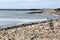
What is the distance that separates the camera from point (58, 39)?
15.6 meters

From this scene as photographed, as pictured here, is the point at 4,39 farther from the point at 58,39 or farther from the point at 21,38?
the point at 58,39

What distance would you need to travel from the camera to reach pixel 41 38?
16.2 meters

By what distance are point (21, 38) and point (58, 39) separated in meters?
3.04

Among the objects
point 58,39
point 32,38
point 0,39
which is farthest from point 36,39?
point 0,39

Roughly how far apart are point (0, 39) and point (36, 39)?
10.2 feet

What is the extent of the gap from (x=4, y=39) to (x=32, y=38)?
2330 millimetres

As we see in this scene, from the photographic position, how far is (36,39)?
51.3ft

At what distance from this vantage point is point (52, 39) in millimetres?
15727

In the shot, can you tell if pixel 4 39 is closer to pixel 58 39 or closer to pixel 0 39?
pixel 0 39

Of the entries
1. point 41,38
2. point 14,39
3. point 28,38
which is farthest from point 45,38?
point 14,39

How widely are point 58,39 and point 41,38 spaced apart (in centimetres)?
144

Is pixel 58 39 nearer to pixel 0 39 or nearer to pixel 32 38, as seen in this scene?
pixel 32 38

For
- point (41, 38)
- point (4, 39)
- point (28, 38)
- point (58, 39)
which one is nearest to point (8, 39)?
point (4, 39)

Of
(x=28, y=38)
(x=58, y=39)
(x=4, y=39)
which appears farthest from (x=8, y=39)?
(x=58, y=39)
